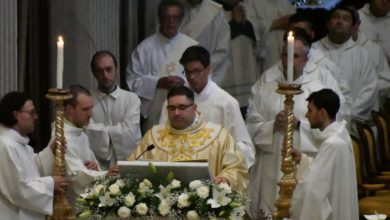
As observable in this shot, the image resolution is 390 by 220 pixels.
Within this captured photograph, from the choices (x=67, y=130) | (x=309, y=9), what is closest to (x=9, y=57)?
(x=67, y=130)

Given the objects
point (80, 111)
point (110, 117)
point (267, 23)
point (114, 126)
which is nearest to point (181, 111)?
point (80, 111)

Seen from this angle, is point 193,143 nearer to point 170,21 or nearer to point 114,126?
point 114,126

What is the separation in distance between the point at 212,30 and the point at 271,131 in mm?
1978

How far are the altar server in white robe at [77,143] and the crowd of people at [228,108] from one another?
10mm

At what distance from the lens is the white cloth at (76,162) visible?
9375 millimetres

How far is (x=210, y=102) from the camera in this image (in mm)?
10133

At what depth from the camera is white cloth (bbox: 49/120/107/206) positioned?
9.38 meters

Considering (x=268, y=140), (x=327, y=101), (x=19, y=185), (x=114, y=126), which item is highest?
(x=327, y=101)

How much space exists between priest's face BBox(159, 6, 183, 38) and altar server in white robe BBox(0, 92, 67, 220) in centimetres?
312

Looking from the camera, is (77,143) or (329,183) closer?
(329,183)

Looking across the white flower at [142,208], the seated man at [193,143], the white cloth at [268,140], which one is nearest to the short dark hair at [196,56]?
the seated man at [193,143]

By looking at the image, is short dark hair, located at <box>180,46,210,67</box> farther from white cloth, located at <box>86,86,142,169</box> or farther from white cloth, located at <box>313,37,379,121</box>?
white cloth, located at <box>313,37,379,121</box>

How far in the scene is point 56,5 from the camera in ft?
39.2

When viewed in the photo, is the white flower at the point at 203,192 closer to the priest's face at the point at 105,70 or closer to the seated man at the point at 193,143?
the seated man at the point at 193,143
